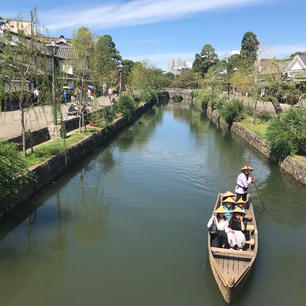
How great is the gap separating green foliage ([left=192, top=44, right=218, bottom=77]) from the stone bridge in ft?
41.0

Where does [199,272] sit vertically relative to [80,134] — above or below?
below

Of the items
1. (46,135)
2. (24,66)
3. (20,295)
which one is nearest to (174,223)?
(20,295)

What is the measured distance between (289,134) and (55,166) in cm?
1242

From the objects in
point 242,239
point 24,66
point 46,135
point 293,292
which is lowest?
point 293,292

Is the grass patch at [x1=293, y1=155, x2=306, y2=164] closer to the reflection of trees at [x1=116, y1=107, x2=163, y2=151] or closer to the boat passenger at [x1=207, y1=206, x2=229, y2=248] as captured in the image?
the boat passenger at [x1=207, y1=206, x2=229, y2=248]

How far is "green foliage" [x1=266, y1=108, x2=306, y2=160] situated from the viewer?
1652cm

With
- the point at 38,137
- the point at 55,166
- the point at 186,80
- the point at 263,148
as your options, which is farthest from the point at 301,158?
the point at 186,80

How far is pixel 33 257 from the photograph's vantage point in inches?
340

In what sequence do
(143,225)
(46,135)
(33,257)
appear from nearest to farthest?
(33,257)
(143,225)
(46,135)

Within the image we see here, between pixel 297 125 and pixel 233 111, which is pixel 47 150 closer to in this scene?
pixel 297 125

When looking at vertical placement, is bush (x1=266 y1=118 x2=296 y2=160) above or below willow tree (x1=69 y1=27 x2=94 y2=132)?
below

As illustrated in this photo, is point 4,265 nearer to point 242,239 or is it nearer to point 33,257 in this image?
point 33,257

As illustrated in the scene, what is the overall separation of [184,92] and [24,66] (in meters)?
73.9

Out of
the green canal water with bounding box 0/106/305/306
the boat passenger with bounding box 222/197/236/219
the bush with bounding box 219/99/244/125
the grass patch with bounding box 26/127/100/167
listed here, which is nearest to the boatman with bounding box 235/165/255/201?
the green canal water with bounding box 0/106/305/306
